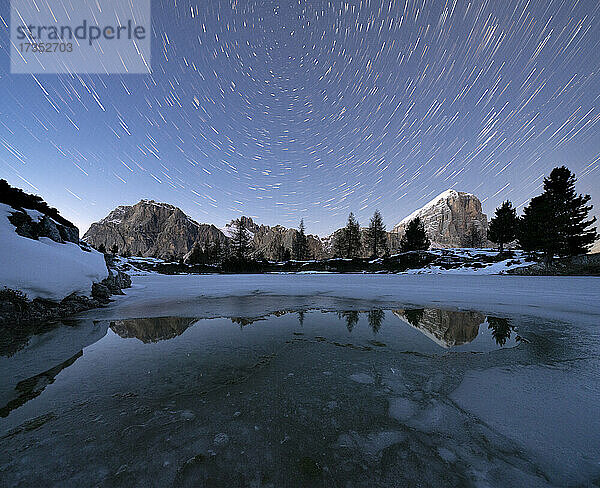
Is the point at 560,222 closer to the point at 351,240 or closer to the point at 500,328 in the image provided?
the point at 500,328

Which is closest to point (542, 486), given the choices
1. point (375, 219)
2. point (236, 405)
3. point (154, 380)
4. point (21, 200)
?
point (236, 405)

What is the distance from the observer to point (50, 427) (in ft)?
6.88

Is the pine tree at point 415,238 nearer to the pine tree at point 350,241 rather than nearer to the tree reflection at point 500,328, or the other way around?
the pine tree at point 350,241

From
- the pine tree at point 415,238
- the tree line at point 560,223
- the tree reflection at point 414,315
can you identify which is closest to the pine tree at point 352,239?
the pine tree at point 415,238

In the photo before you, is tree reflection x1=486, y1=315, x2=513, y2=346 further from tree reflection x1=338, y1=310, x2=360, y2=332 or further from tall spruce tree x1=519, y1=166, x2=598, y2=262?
tall spruce tree x1=519, y1=166, x2=598, y2=262

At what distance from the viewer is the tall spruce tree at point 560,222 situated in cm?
2550

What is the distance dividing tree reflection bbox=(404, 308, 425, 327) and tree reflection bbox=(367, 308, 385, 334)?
0.70 m

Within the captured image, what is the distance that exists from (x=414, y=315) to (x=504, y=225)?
52.0 meters

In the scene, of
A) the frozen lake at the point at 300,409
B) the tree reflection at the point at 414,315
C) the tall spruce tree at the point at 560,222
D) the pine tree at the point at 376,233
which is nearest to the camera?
the frozen lake at the point at 300,409

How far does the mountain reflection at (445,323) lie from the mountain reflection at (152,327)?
547cm

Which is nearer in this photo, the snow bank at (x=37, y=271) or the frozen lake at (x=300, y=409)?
the frozen lake at (x=300, y=409)

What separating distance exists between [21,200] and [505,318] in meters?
23.8

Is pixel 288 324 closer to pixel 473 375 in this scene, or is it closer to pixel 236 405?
pixel 236 405

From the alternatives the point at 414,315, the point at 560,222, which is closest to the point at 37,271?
the point at 414,315
